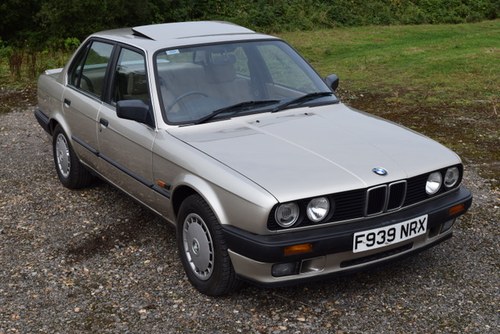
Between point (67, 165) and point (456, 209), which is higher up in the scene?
point (456, 209)

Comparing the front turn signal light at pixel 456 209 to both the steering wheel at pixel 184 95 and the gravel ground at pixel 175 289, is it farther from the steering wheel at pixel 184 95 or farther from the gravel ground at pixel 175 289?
the steering wheel at pixel 184 95

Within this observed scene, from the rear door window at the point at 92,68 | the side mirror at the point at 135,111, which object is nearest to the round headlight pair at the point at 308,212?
the side mirror at the point at 135,111

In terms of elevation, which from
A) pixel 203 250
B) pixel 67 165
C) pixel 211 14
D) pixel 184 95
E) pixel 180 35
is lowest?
pixel 211 14

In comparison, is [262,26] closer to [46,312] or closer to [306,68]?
[306,68]

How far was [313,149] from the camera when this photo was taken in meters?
Answer: 4.18

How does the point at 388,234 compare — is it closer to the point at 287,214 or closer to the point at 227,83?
the point at 287,214

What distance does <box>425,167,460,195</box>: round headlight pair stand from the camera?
4.17 metres

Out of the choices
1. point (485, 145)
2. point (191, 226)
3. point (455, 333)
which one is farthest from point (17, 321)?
point (485, 145)

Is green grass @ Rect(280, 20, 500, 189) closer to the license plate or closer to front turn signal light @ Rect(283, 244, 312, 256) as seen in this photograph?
the license plate

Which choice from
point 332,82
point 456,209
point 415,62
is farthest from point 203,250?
point 415,62

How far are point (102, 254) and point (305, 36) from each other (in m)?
16.6

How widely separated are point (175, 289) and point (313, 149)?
1.33 metres

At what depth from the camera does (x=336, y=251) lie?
3.77 metres

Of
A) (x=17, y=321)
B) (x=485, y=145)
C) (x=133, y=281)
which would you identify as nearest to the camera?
(x=17, y=321)
